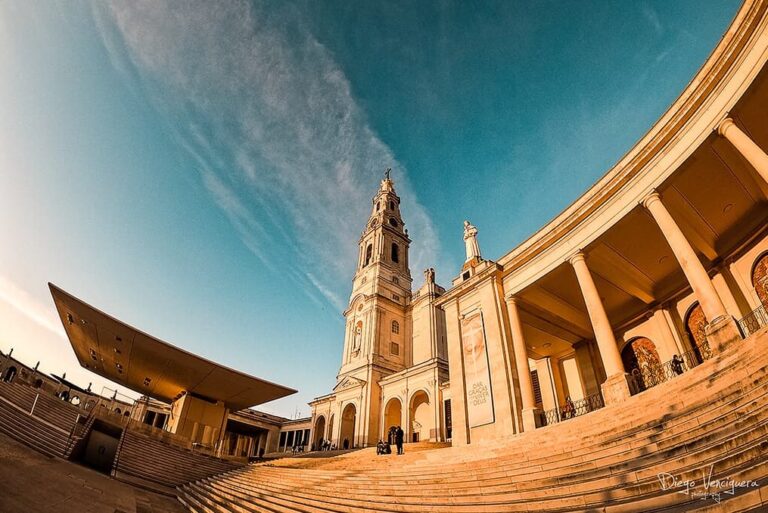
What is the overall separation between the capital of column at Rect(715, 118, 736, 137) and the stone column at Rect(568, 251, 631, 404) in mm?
5740

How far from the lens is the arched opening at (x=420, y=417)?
30.2m

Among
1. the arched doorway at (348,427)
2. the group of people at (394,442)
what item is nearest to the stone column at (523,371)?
the group of people at (394,442)

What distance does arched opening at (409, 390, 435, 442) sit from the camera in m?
30.2

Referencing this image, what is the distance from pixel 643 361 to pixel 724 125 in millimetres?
12027

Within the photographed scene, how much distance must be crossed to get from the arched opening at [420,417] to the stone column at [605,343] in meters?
19.7

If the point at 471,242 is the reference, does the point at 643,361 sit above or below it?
below

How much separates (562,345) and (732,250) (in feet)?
29.9

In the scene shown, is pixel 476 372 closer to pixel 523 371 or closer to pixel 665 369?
pixel 523 371

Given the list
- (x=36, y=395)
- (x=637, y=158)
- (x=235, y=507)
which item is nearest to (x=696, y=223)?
(x=637, y=158)

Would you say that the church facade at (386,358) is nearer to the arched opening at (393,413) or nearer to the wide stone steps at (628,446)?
the arched opening at (393,413)

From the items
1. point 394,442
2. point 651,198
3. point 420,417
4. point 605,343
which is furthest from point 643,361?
point 420,417

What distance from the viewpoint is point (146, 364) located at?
25.6 metres

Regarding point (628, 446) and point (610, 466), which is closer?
point (610, 466)

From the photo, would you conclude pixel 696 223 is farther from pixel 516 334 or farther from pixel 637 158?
pixel 516 334
